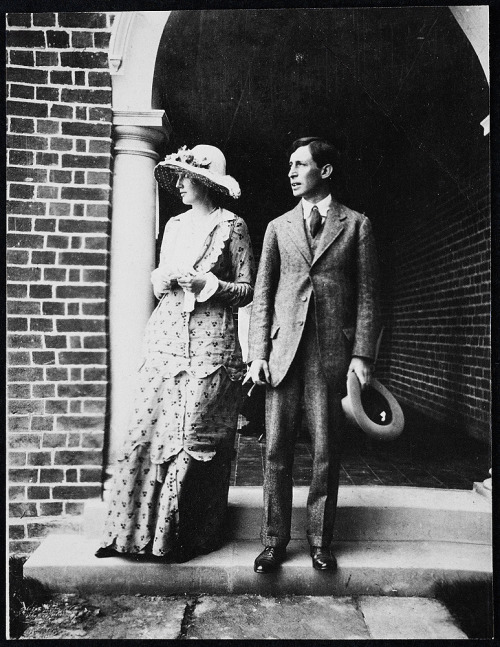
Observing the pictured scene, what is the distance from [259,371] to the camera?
297cm

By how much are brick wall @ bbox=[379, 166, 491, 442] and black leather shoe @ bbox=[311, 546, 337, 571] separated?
6.70 ft

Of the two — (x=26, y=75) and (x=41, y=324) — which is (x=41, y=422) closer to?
(x=41, y=324)

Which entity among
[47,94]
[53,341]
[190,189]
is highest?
[47,94]

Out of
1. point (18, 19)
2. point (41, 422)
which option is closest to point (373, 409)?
point (41, 422)

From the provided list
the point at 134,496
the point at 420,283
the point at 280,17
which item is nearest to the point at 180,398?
the point at 134,496

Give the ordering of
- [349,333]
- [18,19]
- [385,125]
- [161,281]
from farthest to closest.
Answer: [385,125] < [18,19] < [161,281] < [349,333]

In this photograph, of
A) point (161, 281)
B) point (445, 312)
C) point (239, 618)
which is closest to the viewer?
point (239, 618)

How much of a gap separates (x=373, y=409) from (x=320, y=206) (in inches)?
43.9

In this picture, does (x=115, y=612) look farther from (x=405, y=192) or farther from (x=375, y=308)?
(x=405, y=192)

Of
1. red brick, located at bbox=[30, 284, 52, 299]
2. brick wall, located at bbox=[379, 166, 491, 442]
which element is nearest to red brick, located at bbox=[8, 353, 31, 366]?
red brick, located at bbox=[30, 284, 52, 299]

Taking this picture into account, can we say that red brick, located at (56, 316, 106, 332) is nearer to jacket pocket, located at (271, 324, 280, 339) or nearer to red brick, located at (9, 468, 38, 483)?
red brick, located at (9, 468, 38, 483)

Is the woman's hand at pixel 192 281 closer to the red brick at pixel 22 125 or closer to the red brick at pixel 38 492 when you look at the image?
the red brick at pixel 22 125

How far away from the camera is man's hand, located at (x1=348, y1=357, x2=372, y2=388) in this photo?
114 inches

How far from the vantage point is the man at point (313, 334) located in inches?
115
